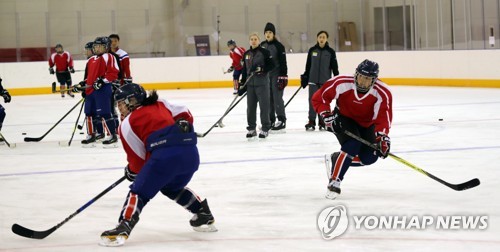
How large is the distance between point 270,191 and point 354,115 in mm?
851

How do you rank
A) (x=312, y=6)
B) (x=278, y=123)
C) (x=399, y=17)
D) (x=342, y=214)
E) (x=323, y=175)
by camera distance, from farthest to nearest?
(x=312, y=6) → (x=399, y=17) → (x=278, y=123) → (x=323, y=175) → (x=342, y=214)

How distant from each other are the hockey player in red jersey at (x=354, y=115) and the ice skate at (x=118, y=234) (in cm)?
182

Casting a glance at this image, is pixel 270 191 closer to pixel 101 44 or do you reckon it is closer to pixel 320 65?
pixel 101 44

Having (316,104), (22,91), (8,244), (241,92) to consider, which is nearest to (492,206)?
(316,104)

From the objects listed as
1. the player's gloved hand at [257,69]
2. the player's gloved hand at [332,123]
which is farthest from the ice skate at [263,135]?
the player's gloved hand at [332,123]

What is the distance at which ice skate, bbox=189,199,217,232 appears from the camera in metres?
5.38

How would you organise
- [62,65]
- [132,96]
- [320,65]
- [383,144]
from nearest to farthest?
1. [132,96]
2. [383,144]
3. [320,65]
4. [62,65]

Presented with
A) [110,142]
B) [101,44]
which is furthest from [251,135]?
[101,44]

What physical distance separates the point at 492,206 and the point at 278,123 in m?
5.82

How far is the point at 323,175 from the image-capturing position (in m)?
7.68

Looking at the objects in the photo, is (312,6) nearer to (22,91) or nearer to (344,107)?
(22,91)

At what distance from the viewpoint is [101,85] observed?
1041 cm

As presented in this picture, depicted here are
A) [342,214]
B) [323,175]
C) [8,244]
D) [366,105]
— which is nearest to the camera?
[8,244]

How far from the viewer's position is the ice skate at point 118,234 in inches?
197
